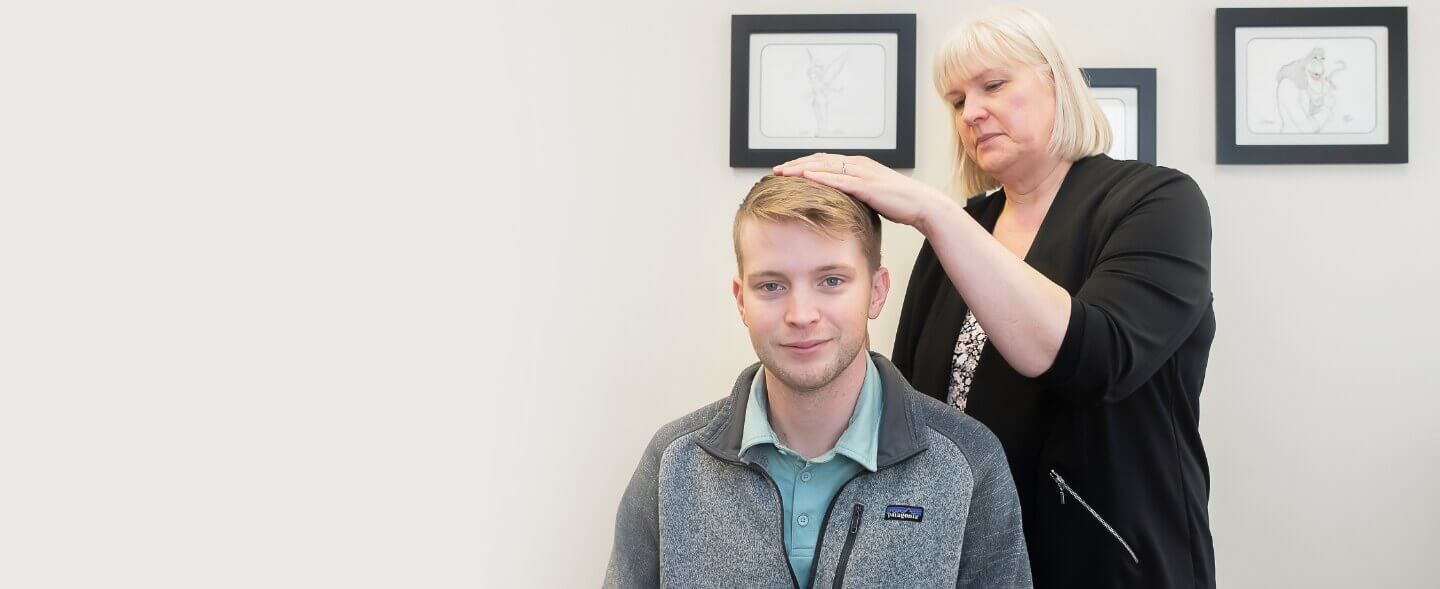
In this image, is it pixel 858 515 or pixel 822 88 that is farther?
pixel 822 88

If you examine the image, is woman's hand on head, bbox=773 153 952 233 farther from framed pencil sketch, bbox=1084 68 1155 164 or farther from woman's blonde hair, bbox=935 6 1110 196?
framed pencil sketch, bbox=1084 68 1155 164

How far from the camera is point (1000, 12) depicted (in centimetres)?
127

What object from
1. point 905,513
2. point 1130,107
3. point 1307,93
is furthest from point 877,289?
point 1307,93

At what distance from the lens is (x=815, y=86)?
1.74 m

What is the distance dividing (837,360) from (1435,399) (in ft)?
4.23

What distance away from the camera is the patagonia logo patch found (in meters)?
1.06

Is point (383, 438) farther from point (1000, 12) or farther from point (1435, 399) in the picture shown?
point (1435, 399)

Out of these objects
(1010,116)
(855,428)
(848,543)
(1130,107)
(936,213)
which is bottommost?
(848,543)

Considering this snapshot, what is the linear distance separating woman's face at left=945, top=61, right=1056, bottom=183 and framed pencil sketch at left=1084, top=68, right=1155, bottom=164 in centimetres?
48

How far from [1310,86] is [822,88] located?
880 mm

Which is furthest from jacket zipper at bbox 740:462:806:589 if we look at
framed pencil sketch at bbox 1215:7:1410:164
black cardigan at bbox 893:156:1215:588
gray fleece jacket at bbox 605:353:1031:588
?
framed pencil sketch at bbox 1215:7:1410:164

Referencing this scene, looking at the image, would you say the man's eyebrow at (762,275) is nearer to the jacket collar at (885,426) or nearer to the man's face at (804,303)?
the man's face at (804,303)

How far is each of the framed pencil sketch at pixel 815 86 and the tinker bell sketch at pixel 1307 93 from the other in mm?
669

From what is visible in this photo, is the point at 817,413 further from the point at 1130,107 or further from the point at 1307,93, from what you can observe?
the point at 1307,93
